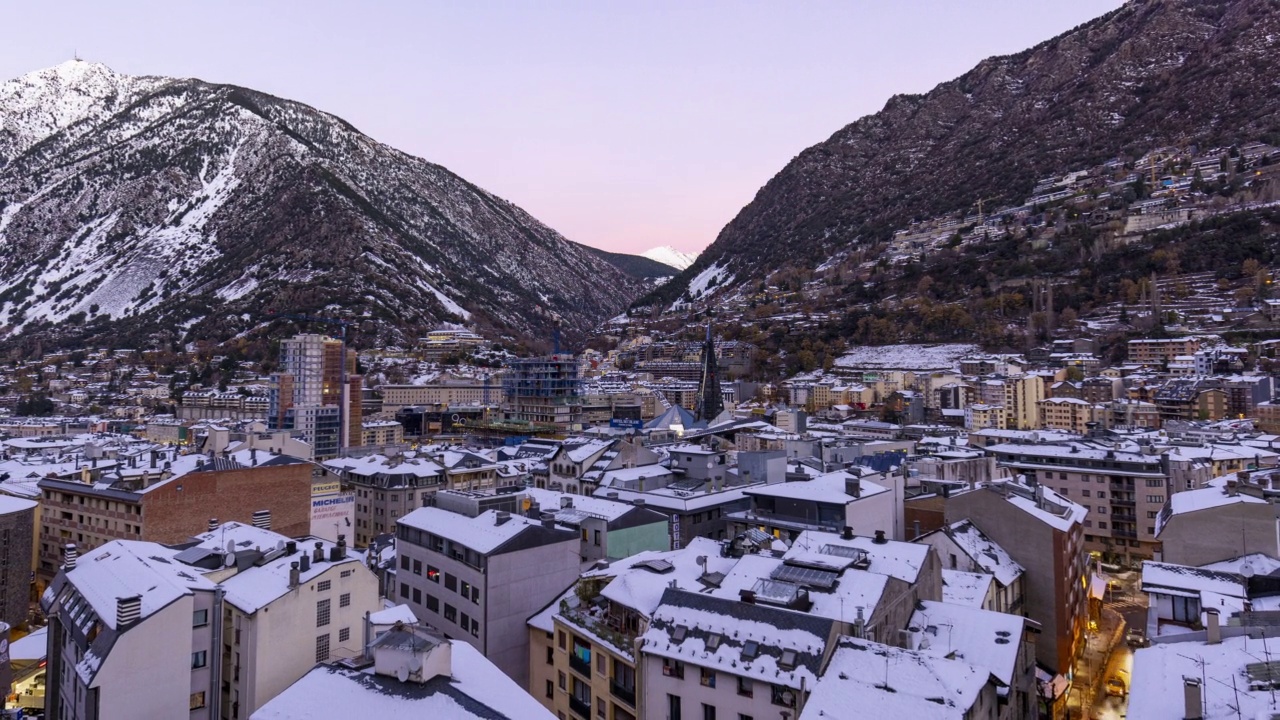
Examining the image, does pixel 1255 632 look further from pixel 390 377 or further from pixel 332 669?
pixel 390 377

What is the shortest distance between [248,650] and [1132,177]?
181m

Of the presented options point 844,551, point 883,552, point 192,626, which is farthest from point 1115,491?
point 192,626

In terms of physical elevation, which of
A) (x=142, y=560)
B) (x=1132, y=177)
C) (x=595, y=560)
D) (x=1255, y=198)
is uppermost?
(x=1132, y=177)

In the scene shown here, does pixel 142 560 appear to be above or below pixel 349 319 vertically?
below

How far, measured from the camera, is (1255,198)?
130500 millimetres

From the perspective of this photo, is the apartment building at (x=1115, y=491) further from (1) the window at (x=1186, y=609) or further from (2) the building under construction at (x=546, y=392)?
(2) the building under construction at (x=546, y=392)

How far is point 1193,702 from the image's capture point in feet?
38.4

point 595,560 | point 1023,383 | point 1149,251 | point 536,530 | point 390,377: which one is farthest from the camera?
point 390,377

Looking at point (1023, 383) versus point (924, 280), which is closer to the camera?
point (1023, 383)

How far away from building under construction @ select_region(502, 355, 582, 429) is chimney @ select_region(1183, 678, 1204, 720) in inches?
3549

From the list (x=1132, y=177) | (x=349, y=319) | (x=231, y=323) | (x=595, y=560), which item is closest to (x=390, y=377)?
(x=349, y=319)

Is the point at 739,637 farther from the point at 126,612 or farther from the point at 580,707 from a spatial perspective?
the point at 126,612

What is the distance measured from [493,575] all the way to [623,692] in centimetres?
553

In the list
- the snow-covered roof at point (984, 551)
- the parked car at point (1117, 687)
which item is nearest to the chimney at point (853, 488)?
the snow-covered roof at point (984, 551)
